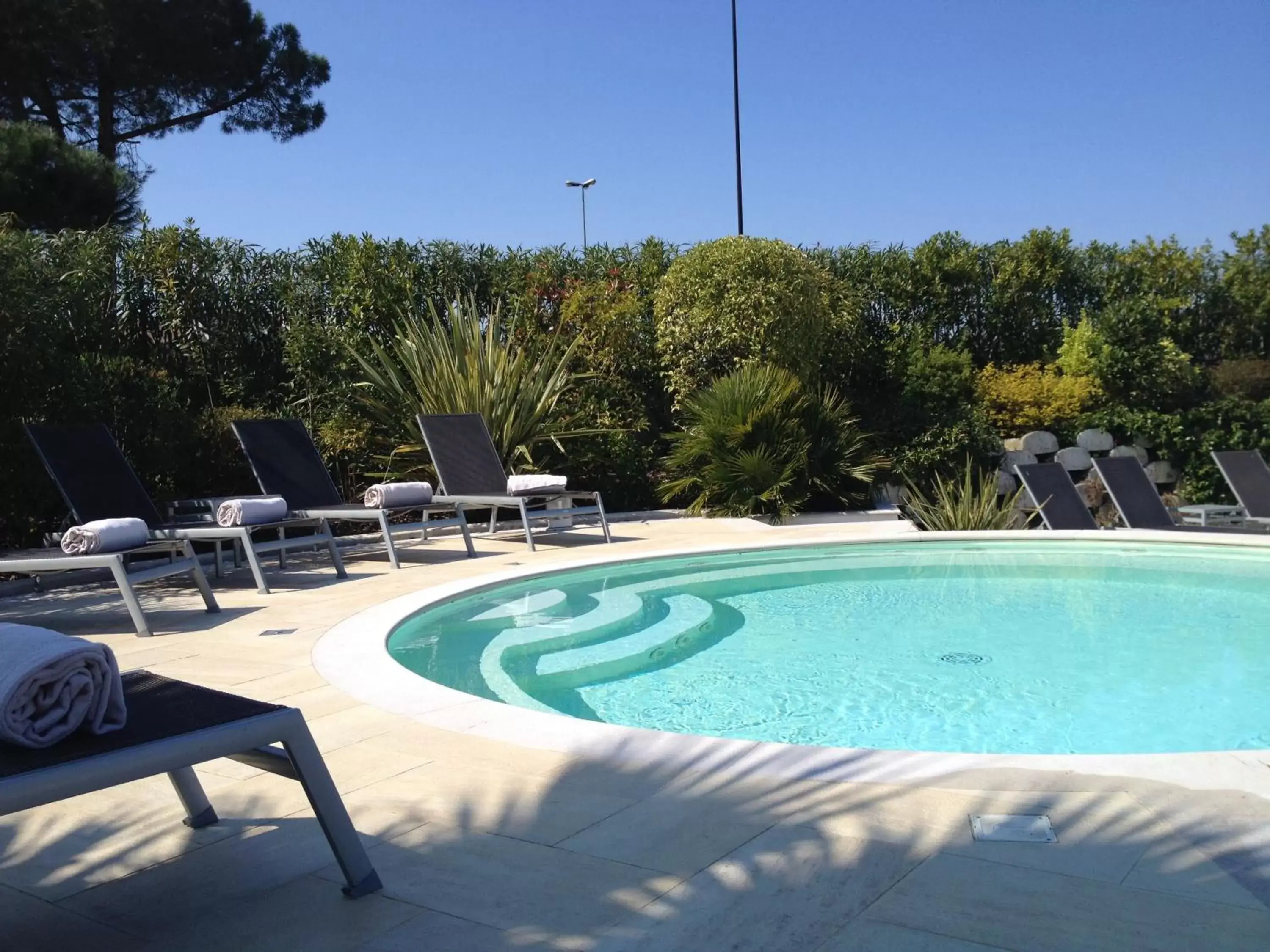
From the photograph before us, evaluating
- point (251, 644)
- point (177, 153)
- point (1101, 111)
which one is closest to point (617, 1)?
point (177, 153)

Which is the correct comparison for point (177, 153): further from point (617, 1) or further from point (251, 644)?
point (251, 644)

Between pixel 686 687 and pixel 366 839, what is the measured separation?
255 centimetres

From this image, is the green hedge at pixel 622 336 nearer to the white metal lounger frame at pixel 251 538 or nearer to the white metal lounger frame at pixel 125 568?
the white metal lounger frame at pixel 251 538

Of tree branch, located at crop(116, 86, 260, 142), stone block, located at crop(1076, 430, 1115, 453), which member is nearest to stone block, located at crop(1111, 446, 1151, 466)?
stone block, located at crop(1076, 430, 1115, 453)

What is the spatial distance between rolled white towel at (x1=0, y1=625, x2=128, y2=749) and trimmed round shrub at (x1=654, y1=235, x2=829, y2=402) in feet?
34.7

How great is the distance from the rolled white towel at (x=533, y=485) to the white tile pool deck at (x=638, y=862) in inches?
230

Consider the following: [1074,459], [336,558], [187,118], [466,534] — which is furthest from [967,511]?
[187,118]

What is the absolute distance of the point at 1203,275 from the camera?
57.0 ft

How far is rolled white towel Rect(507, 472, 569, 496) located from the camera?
9266 mm

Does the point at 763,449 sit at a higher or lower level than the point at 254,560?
higher

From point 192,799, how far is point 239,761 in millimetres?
484

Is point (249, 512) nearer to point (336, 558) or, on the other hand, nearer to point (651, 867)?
point (336, 558)

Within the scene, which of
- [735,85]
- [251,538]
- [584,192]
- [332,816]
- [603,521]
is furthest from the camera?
[584,192]

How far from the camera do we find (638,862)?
7.87ft
